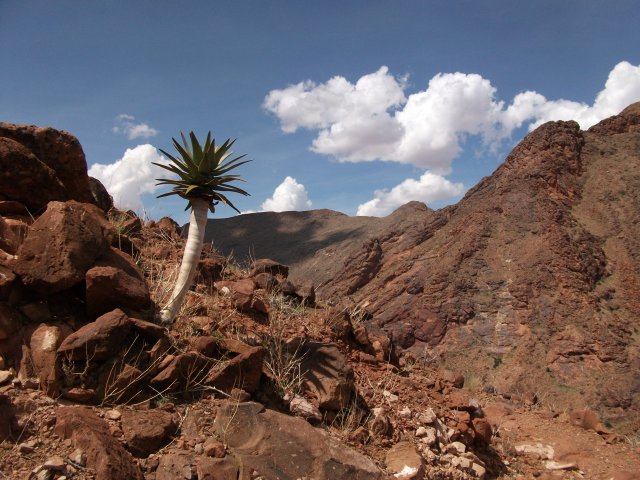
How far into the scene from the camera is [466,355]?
27828mm

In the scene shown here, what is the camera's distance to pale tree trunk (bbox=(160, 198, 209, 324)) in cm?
491

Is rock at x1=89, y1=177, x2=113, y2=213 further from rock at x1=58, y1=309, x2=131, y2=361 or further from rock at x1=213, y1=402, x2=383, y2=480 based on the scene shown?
rock at x1=213, y1=402, x2=383, y2=480

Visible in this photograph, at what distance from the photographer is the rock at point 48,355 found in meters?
3.69

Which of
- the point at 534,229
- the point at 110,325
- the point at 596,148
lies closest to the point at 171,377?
the point at 110,325

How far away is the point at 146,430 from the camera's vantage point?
3590 millimetres

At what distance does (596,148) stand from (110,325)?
45.2 meters

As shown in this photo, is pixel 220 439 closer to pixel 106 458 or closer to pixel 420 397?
pixel 106 458

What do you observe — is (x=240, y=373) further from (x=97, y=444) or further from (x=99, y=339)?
(x=97, y=444)

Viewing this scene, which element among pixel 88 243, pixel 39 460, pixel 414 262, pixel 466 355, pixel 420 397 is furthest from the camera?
pixel 414 262

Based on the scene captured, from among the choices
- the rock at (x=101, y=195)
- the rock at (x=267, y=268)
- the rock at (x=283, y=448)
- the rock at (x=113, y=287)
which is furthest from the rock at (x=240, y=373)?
the rock at (x=101, y=195)

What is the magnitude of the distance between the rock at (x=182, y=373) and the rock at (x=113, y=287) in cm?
77

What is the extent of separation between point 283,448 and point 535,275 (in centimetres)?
2970

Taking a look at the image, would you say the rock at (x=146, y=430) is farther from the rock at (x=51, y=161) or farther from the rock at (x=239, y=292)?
the rock at (x=51, y=161)

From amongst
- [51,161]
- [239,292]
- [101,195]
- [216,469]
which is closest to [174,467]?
[216,469]
